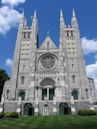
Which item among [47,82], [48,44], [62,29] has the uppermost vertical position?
[62,29]

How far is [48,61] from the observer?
205ft

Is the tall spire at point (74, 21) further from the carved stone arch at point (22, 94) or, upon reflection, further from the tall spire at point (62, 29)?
the carved stone arch at point (22, 94)

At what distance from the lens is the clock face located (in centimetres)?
6181

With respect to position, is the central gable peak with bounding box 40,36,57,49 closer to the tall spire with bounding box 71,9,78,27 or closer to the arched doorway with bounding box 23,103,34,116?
the tall spire with bounding box 71,9,78,27

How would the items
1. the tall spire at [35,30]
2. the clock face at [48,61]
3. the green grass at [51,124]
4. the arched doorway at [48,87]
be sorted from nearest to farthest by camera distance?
the green grass at [51,124] < the arched doorway at [48,87] < the clock face at [48,61] < the tall spire at [35,30]

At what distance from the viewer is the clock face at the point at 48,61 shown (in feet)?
203

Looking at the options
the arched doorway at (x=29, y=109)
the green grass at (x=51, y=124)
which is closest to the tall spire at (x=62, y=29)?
the arched doorway at (x=29, y=109)

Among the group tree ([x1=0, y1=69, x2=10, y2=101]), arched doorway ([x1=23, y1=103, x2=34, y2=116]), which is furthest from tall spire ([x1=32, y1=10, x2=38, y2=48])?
arched doorway ([x1=23, y1=103, x2=34, y2=116])

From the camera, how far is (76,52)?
63.4 meters

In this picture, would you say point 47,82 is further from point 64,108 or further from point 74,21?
point 74,21

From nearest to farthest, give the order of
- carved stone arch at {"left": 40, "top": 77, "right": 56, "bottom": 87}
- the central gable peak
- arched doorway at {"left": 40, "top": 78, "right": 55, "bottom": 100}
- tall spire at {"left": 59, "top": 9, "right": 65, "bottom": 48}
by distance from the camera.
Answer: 1. arched doorway at {"left": 40, "top": 78, "right": 55, "bottom": 100}
2. carved stone arch at {"left": 40, "top": 77, "right": 56, "bottom": 87}
3. tall spire at {"left": 59, "top": 9, "right": 65, "bottom": 48}
4. the central gable peak

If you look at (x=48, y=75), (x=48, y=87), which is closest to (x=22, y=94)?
(x=48, y=87)

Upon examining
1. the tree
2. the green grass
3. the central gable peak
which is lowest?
the green grass

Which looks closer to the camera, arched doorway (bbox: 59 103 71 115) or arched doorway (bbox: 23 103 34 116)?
arched doorway (bbox: 59 103 71 115)
